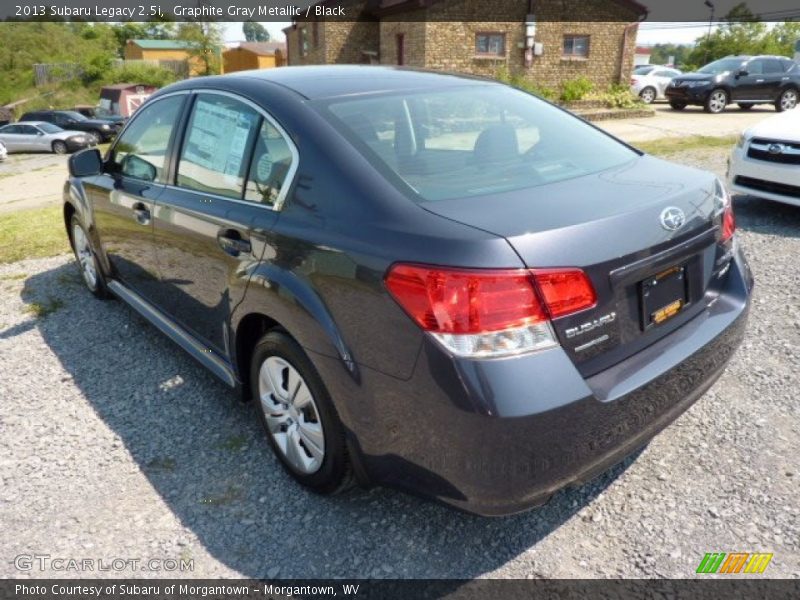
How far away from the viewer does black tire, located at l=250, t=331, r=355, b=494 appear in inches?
89.5

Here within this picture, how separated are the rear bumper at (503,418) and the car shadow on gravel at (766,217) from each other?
4591mm

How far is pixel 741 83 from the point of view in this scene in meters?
18.7

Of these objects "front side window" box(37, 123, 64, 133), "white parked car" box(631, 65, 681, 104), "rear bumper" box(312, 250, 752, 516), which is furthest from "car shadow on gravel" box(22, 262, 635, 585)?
"front side window" box(37, 123, 64, 133)

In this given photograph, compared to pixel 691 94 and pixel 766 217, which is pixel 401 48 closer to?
pixel 691 94

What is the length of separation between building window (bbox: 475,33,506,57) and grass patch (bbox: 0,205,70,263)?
54.7 ft

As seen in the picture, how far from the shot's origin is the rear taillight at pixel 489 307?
1774 millimetres

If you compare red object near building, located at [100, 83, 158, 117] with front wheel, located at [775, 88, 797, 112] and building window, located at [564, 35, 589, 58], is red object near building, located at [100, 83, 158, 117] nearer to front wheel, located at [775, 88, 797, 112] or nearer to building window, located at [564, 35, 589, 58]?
building window, located at [564, 35, 589, 58]

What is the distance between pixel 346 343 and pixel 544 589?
1.10 meters

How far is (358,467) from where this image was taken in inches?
87.4

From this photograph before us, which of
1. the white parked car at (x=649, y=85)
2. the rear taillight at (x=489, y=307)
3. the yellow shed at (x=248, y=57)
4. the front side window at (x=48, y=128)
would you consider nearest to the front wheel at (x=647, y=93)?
the white parked car at (x=649, y=85)

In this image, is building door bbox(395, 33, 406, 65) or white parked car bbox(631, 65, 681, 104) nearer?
building door bbox(395, 33, 406, 65)

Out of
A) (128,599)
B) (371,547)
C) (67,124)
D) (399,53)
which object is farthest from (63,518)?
(67,124)

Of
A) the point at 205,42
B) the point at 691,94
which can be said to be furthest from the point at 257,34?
the point at 691,94

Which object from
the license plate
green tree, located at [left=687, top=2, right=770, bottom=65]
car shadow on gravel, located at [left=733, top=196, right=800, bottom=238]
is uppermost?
green tree, located at [left=687, top=2, right=770, bottom=65]
